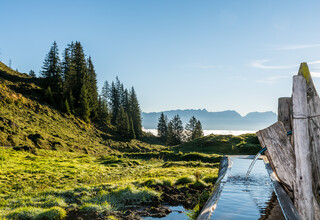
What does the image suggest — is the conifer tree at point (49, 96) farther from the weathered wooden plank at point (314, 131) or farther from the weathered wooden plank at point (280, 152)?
the weathered wooden plank at point (314, 131)

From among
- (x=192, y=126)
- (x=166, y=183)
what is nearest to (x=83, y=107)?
(x=192, y=126)

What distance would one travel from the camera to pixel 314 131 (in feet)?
14.5

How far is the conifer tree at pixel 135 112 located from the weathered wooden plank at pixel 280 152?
250 feet

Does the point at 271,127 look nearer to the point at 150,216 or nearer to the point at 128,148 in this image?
the point at 150,216

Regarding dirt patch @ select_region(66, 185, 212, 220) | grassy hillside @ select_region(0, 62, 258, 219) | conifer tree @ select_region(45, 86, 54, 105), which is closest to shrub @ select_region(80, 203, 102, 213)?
grassy hillside @ select_region(0, 62, 258, 219)

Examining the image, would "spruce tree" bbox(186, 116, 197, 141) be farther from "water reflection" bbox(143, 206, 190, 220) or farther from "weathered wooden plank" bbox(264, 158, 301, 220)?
"weathered wooden plank" bbox(264, 158, 301, 220)

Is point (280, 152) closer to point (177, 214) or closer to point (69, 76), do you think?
point (177, 214)

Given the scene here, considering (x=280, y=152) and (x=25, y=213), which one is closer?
(x=280, y=152)

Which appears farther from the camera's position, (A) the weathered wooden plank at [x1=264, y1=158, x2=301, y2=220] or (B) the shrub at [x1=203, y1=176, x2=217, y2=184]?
(B) the shrub at [x1=203, y1=176, x2=217, y2=184]

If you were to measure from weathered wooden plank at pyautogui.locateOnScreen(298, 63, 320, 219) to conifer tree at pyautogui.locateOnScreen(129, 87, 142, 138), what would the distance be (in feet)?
253

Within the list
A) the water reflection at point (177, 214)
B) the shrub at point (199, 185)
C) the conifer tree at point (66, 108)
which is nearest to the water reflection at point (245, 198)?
the water reflection at point (177, 214)

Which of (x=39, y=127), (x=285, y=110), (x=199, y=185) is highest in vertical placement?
(x=39, y=127)

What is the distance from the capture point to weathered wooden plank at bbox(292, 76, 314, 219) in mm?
4344

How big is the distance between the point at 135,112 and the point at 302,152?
83718 millimetres
